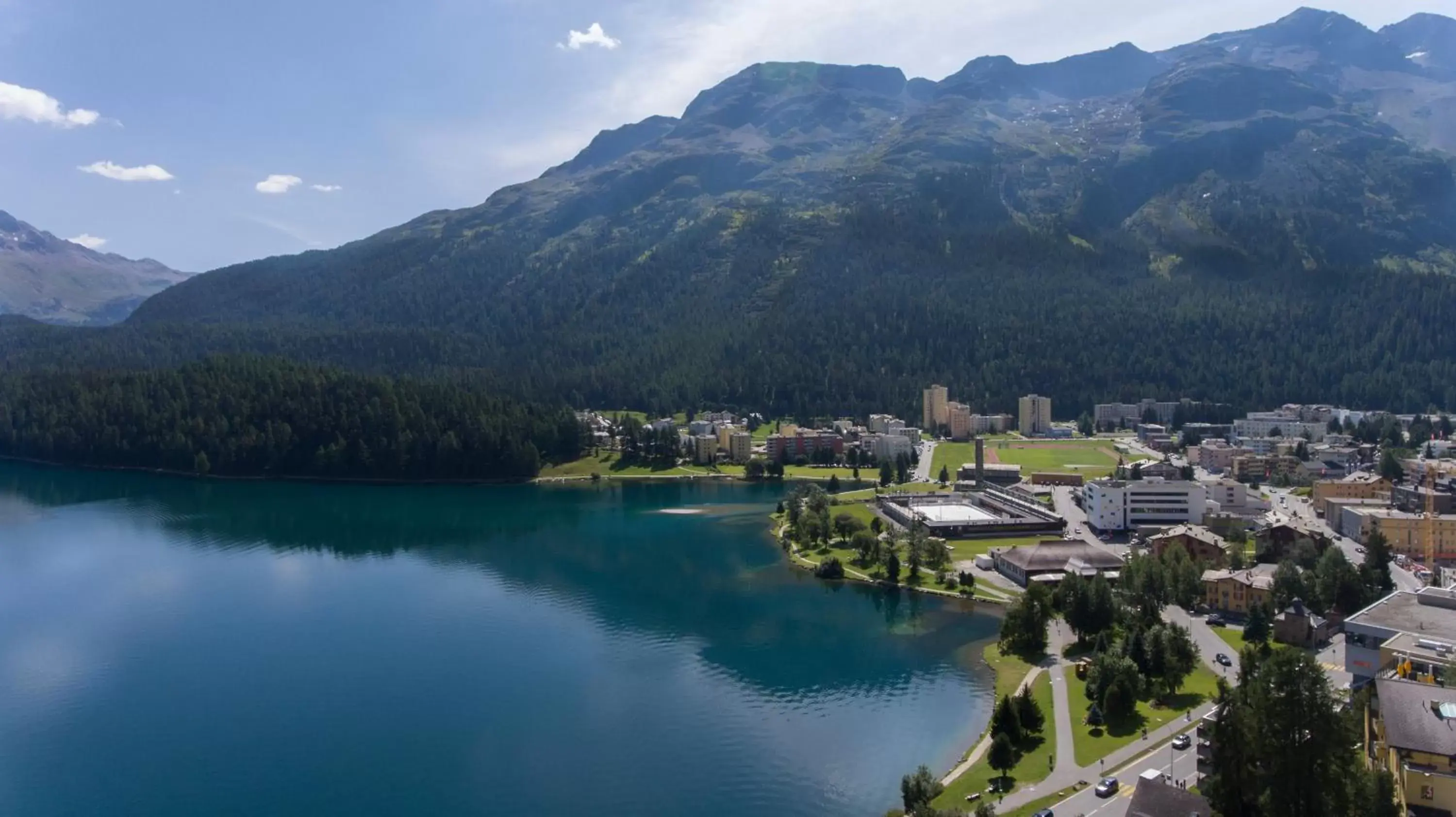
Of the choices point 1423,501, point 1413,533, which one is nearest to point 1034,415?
point 1423,501

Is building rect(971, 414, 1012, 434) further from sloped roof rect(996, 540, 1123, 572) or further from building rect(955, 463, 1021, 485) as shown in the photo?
sloped roof rect(996, 540, 1123, 572)

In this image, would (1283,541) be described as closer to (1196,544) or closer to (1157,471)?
(1196,544)

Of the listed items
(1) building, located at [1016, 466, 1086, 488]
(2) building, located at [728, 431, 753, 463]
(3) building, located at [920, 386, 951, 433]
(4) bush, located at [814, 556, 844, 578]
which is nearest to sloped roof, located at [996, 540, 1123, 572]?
(4) bush, located at [814, 556, 844, 578]

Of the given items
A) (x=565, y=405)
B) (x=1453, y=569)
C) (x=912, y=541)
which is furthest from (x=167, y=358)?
(x=1453, y=569)

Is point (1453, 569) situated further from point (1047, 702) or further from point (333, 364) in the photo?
point (333, 364)

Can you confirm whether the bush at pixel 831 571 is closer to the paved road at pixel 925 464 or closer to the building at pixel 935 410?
the paved road at pixel 925 464

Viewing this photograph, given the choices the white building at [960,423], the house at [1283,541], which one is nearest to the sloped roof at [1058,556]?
the house at [1283,541]
